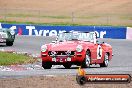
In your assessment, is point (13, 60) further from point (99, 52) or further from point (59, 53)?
point (59, 53)

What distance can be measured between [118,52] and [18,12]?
122ft

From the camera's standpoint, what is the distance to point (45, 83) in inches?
565

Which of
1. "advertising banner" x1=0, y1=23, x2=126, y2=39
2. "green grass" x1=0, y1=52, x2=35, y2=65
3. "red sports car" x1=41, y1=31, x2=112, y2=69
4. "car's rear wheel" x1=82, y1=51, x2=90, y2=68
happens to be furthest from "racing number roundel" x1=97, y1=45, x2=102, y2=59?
"advertising banner" x1=0, y1=23, x2=126, y2=39

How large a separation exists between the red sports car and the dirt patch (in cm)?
489

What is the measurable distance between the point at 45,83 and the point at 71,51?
6221 mm

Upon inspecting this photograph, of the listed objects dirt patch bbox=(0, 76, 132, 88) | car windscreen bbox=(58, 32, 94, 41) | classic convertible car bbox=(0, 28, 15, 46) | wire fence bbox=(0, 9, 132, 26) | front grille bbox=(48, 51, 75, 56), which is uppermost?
car windscreen bbox=(58, 32, 94, 41)

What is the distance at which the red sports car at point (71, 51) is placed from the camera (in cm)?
2050

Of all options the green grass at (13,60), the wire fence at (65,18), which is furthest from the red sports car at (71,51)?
the wire fence at (65,18)

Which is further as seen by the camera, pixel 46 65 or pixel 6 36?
pixel 6 36

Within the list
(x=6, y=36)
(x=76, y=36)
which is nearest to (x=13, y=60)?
(x=76, y=36)

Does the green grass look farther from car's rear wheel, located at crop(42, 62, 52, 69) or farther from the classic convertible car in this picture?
the classic convertible car

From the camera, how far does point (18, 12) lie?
2682 inches

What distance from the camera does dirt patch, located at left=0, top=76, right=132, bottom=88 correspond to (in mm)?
13906

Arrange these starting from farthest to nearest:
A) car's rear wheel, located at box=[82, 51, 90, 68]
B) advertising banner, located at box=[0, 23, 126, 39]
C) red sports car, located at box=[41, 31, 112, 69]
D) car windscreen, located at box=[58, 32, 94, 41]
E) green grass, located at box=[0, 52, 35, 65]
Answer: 1. advertising banner, located at box=[0, 23, 126, 39]
2. green grass, located at box=[0, 52, 35, 65]
3. car windscreen, located at box=[58, 32, 94, 41]
4. car's rear wheel, located at box=[82, 51, 90, 68]
5. red sports car, located at box=[41, 31, 112, 69]
